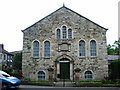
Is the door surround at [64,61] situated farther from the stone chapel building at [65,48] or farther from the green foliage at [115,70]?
the green foliage at [115,70]

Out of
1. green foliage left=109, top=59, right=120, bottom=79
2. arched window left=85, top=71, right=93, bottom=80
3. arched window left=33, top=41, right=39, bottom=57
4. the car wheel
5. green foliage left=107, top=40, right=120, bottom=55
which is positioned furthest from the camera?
green foliage left=107, top=40, right=120, bottom=55

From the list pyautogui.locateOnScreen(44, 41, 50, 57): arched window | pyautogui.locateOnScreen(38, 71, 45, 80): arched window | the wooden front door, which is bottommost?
pyautogui.locateOnScreen(38, 71, 45, 80): arched window

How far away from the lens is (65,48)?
21328 mm

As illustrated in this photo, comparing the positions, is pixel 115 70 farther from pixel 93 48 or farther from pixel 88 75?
pixel 93 48

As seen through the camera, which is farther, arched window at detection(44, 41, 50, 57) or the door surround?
arched window at detection(44, 41, 50, 57)

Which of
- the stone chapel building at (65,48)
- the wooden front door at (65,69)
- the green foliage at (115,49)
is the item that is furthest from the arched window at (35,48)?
the green foliage at (115,49)

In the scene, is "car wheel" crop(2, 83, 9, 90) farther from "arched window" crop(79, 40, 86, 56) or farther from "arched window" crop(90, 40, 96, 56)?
"arched window" crop(90, 40, 96, 56)

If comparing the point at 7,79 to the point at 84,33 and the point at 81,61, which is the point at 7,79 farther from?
the point at 84,33

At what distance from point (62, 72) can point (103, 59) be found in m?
5.27

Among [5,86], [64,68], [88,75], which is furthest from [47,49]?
[5,86]

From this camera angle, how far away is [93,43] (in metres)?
21.6

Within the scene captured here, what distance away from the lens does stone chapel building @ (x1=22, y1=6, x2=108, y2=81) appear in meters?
20.9

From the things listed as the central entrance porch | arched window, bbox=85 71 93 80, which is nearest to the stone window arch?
arched window, bbox=85 71 93 80

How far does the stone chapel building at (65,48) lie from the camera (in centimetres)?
2094
